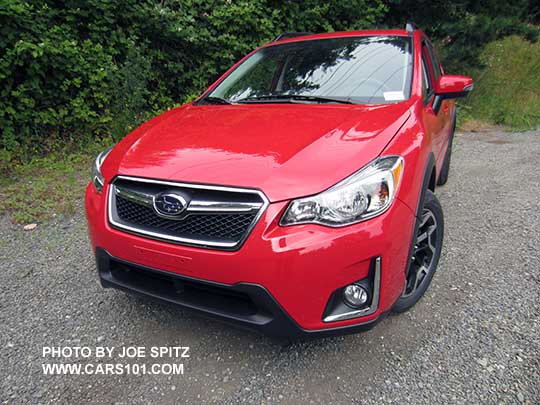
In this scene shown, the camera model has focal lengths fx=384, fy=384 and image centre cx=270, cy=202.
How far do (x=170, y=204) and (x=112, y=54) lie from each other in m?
4.33

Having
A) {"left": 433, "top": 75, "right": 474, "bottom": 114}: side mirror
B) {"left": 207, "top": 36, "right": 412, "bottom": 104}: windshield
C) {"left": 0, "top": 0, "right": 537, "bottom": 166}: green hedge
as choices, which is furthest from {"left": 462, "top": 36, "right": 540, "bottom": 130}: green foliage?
{"left": 207, "top": 36, "right": 412, "bottom": 104}: windshield

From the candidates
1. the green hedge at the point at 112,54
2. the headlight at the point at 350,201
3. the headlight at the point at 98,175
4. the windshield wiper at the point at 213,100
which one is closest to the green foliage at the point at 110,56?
the green hedge at the point at 112,54

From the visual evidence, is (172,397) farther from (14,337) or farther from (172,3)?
(172,3)

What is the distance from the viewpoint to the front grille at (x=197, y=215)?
5.30 ft

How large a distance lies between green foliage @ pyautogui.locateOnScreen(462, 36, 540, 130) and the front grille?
312 inches

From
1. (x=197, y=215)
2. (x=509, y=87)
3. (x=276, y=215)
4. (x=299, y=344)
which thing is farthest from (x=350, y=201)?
(x=509, y=87)

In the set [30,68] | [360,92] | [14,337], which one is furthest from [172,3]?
[14,337]

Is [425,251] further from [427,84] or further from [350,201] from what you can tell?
[427,84]

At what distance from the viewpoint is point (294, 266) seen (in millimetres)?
1538

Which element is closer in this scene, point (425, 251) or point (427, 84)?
point (425, 251)

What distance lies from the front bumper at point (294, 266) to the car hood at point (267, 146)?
0.62 feet

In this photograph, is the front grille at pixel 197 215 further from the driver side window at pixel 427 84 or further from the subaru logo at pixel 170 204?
the driver side window at pixel 427 84

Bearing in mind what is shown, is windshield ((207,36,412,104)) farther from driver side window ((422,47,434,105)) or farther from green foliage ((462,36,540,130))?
green foliage ((462,36,540,130))

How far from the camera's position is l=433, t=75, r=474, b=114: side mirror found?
8.87 ft
